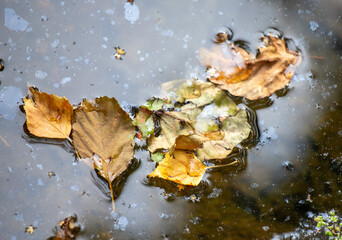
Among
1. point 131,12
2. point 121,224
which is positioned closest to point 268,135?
point 121,224

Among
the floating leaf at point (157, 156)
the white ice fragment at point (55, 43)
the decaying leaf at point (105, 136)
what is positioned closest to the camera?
the decaying leaf at point (105, 136)

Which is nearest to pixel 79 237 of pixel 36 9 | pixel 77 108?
pixel 77 108

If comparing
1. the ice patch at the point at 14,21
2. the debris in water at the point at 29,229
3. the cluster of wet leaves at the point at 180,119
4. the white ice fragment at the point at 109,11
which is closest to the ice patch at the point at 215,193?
the cluster of wet leaves at the point at 180,119

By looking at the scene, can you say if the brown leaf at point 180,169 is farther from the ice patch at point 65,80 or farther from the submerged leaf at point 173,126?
the ice patch at point 65,80

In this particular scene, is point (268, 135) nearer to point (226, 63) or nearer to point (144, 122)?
point (226, 63)

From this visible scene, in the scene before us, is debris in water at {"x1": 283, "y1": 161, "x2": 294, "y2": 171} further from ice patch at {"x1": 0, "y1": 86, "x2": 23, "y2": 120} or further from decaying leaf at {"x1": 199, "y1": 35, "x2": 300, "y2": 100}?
ice patch at {"x1": 0, "y1": 86, "x2": 23, "y2": 120}

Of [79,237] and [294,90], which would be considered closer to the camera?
[79,237]

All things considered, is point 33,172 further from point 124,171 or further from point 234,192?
point 234,192
